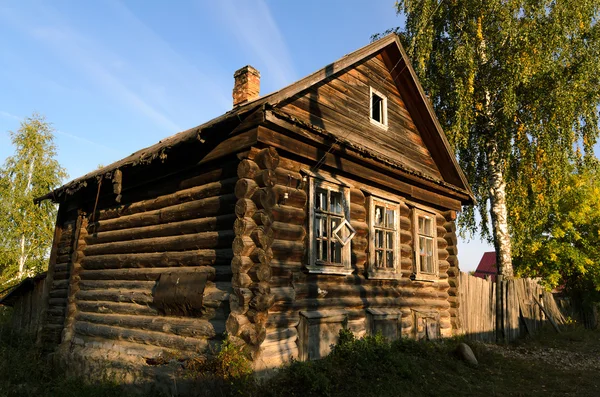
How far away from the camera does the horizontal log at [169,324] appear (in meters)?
6.43

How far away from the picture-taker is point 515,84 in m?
14.5

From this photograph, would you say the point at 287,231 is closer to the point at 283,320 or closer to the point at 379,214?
the point at 283,320

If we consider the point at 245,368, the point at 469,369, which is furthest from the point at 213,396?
the point at 469,369

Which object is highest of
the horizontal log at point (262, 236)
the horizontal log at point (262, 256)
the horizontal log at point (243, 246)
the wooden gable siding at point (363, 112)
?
the wooden gable siding at point (363, 112)

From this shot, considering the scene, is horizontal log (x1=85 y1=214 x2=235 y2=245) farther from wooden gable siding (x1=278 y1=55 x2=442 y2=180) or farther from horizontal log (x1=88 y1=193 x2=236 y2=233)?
wooden gable siding (x1=278 y1=55 x2=442 y2=180)

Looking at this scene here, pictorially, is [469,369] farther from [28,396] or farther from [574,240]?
[574,240]

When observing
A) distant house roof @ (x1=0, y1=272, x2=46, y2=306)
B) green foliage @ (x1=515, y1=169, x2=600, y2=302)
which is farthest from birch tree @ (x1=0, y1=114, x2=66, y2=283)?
green foliage @ (x1=515, y1=169, x2=600, y2=302)

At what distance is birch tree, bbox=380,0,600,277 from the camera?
14570 millimetres

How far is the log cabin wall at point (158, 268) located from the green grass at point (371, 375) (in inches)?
33.0

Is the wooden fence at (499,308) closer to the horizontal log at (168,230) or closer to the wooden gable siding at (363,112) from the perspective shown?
the wooden gable siding at (363,112)

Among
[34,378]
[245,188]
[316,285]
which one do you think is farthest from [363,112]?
[34,378]

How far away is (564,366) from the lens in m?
10.1

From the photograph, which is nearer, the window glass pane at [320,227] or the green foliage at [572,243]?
the window glass pane at [320,227]

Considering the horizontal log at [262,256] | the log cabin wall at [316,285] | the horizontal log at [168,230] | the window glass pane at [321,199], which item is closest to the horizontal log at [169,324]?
the log cabin wall at [316,285]
